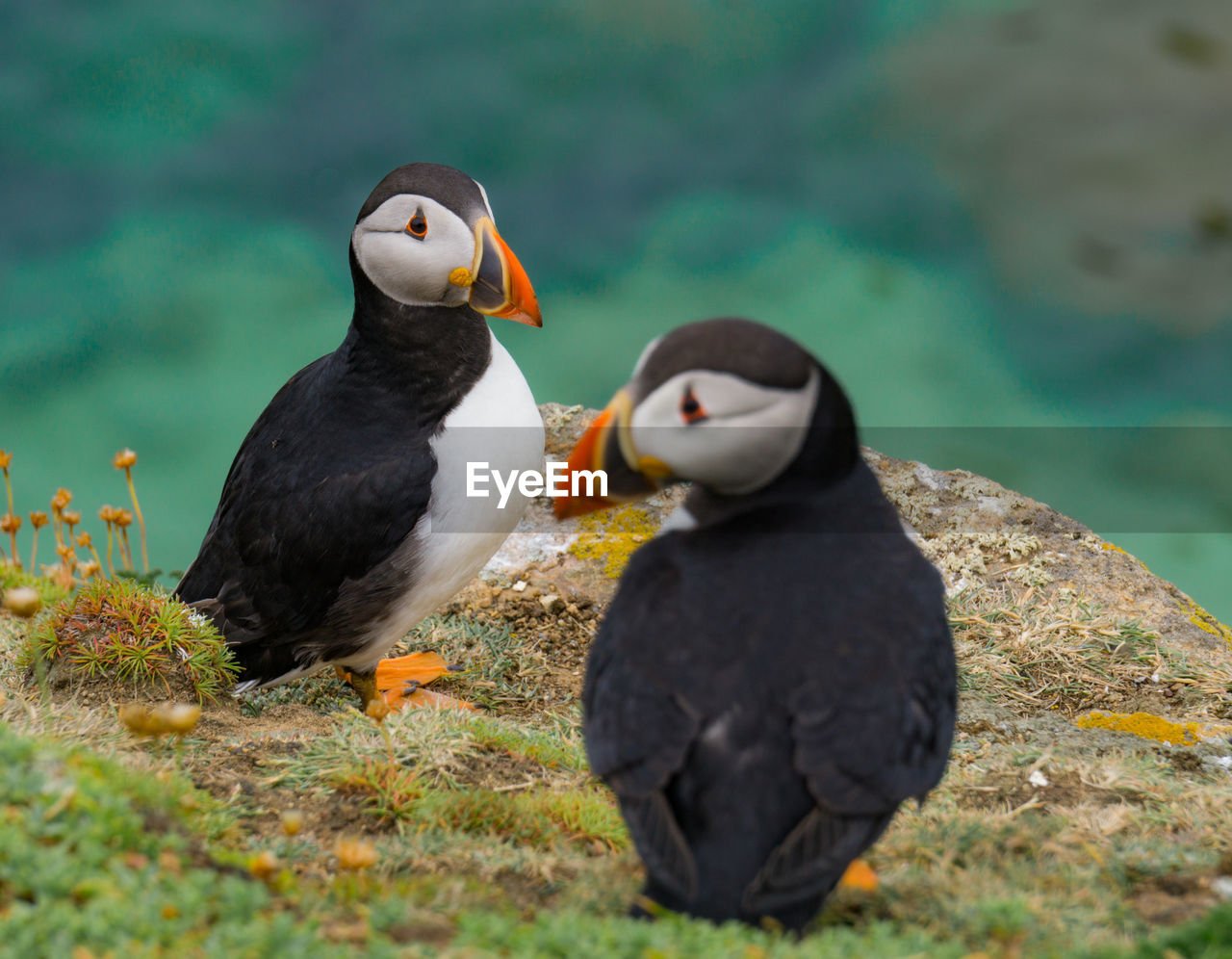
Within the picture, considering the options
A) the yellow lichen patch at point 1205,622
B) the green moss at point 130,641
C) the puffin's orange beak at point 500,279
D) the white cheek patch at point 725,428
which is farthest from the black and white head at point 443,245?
the yellow lichen patch at point 1205,622

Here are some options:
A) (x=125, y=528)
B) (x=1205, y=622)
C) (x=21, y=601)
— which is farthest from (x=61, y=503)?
(x=1205, y=622)

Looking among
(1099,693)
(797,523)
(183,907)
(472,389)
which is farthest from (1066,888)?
(472,389)

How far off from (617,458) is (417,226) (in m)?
2.28

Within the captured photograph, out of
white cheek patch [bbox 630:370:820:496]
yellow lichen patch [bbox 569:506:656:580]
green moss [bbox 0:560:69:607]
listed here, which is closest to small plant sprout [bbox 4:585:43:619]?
white cheek patch [bbox 630:370:820:496]

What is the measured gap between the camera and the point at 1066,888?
9.82ft

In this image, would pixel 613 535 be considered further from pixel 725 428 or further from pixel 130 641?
pixel 725 428

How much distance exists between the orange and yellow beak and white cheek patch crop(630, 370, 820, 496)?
0.11 feet

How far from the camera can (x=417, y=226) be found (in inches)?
188

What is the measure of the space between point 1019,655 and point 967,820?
2.38 m

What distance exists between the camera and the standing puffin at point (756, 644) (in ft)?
8.07

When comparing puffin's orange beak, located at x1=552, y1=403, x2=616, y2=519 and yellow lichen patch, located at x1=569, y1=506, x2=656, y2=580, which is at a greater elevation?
puffin's orange beak, located at x1=552, y1=403, x2=616, y2=519

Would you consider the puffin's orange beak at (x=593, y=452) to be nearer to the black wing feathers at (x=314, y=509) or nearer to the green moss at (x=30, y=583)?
the black wing feathers at (x=314, y=509)

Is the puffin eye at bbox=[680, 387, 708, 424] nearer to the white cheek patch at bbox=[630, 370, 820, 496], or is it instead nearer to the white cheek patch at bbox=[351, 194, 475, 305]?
the white cheek patch at bbox=[630, 370, 820, 496]

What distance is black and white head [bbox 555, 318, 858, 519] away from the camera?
275 cm
